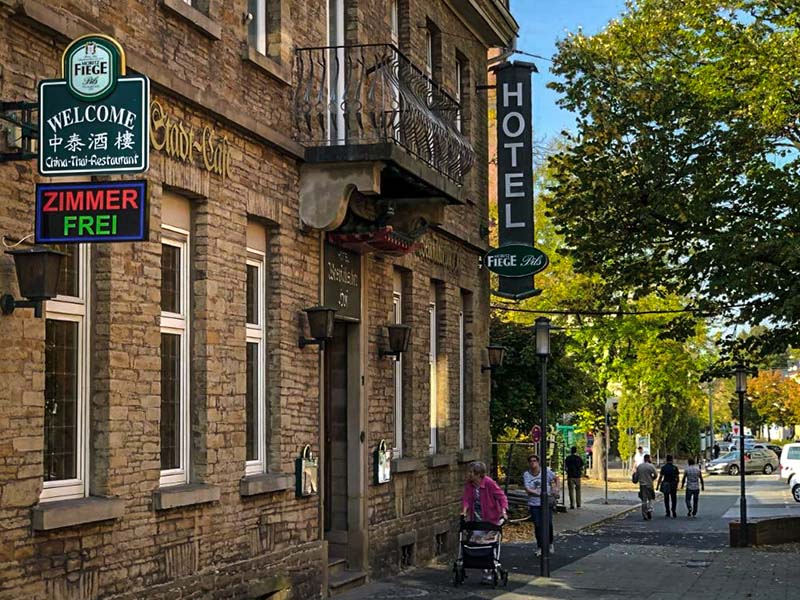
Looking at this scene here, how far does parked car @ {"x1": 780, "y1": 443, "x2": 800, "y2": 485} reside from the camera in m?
47.5

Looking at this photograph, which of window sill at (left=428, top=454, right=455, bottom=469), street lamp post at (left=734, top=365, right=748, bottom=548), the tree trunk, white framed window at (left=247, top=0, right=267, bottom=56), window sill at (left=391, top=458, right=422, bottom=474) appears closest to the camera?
white framed window at (left=247, top=0, right=267, bottom=56)

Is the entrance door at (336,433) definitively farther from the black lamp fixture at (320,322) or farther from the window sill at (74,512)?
the window sill at (74,512)

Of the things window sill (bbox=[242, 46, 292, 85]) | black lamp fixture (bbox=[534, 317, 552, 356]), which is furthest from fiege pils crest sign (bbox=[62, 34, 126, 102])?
black lamp fixture (bbox=[534, 317, 552, 356])

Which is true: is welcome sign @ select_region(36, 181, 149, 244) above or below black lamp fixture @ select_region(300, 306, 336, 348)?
above

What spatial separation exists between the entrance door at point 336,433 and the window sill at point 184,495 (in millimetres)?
4768

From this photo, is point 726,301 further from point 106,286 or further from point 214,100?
point 106,286

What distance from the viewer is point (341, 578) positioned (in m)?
16.2

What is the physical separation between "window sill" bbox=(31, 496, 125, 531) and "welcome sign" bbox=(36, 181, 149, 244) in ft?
6.26

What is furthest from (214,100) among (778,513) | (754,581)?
(778,513)

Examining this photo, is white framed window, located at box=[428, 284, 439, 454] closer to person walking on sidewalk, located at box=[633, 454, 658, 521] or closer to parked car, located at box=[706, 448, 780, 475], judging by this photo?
person walking on sidewalk, located at box=[633, 454, 658, 521]

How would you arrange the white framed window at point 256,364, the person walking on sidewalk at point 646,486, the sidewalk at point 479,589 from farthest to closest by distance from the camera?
the person walking on sidewalk at point 646,486
the sidewalk at point 479,589
the white framed window at point 256,364

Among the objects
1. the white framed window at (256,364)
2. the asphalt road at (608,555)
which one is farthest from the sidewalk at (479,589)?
the white framed window at (256,364)

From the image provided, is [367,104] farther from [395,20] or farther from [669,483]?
[669,483]

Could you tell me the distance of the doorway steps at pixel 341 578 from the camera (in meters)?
15.7
